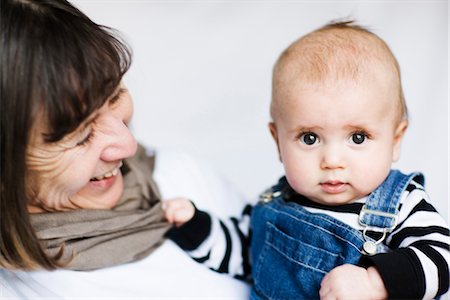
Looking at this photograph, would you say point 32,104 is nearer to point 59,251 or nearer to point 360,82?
point 59,251

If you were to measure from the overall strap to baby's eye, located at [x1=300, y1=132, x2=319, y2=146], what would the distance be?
15cm

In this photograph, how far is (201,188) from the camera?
60.4 inches

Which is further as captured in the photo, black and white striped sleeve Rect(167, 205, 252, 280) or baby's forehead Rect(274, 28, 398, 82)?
black and white striped sleeve Rect(167, 205, 252, 280)

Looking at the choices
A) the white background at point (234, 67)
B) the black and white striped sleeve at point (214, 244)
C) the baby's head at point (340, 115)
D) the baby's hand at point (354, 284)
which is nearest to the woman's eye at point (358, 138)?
the baby's head at point (340, 115)

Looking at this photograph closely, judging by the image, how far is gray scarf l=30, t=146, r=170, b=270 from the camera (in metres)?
1.22

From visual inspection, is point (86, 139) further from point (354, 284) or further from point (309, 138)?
point (354, 284)

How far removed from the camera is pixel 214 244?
1.40m

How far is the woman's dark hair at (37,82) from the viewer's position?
1.02 metres

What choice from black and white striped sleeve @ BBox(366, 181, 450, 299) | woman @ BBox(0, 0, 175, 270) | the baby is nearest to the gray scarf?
woman @ BBox(0, 0, 175, 270)

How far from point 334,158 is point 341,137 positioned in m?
0.04

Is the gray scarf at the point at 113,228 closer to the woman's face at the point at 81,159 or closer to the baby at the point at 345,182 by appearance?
the woman's face at the point at 81,159

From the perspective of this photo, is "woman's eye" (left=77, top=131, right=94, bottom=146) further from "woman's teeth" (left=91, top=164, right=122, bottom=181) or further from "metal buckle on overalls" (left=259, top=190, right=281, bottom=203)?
"metal buckle on overalls" (left=259, top=190, right=281, bottom=203)

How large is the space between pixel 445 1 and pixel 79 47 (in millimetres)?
1052

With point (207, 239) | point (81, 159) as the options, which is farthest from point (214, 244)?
point (81, 159)
